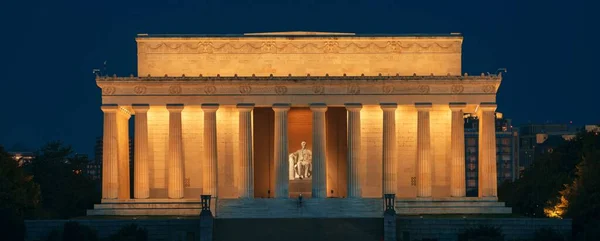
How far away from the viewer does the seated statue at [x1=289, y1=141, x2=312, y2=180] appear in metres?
131

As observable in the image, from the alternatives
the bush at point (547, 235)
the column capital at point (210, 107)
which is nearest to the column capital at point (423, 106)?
the column capital at point (210, 107)

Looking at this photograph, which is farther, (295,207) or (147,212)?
(147,212)

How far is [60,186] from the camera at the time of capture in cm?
14475

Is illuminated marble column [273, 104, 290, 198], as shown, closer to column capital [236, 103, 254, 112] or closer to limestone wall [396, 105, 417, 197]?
column capital [236, 103, 254, 112]

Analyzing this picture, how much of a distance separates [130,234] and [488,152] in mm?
31462

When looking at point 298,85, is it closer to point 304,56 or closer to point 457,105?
point 304,56

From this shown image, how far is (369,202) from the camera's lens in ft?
407

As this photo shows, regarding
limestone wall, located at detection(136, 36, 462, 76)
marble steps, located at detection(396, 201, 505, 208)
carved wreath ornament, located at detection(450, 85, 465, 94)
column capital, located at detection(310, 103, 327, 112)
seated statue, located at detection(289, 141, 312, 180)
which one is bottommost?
marble steps, located at detection(396, 201, 505, 208)

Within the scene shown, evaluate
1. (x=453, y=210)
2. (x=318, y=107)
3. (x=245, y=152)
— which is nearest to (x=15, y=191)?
(x=245, y=152)

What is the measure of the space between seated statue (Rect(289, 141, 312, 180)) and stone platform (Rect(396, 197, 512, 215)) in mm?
9350

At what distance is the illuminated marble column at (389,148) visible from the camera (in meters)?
127

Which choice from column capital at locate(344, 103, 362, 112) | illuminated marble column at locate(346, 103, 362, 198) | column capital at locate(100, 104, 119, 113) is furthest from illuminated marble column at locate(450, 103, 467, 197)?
column capital at locate(100, 104, 119, 113)

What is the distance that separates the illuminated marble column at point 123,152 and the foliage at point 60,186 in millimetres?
6214

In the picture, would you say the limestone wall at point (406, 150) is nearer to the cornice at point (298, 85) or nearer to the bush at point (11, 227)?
the cornice at point (298, 85)
